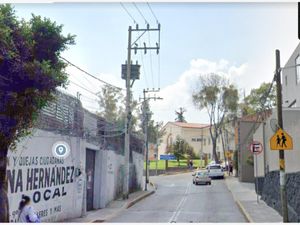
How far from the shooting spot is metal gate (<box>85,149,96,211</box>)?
67.7 ft

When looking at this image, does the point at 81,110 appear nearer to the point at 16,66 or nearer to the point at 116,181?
the point at 116,181

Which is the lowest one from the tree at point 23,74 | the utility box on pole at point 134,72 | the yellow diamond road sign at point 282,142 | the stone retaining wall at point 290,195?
the stone retaining wall at point 290,195

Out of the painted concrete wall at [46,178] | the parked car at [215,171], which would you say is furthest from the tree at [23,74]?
the parked car at [215,171]

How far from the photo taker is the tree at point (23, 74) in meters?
9.02

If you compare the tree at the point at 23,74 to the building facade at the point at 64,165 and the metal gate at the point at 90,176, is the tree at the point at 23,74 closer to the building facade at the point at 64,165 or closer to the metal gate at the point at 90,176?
the building facade at the point at 64,165

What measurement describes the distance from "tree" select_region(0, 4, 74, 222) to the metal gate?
1079 cm

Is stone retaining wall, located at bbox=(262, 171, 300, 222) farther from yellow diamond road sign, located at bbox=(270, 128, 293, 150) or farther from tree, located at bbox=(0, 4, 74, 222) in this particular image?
tree, located at bbox=(0, 4, 74, 222)

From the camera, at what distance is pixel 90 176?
21047 mm

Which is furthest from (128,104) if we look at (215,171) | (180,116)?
(180,116)

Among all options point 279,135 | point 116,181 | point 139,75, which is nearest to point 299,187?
point 279,135

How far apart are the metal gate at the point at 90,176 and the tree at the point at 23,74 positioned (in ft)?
35.4

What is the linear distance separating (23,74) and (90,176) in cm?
1250

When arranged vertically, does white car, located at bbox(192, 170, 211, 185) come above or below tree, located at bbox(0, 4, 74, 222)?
Result: below

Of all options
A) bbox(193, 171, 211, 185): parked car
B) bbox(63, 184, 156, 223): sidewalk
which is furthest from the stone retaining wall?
bbox(193, 171, 211, 185): parked car
